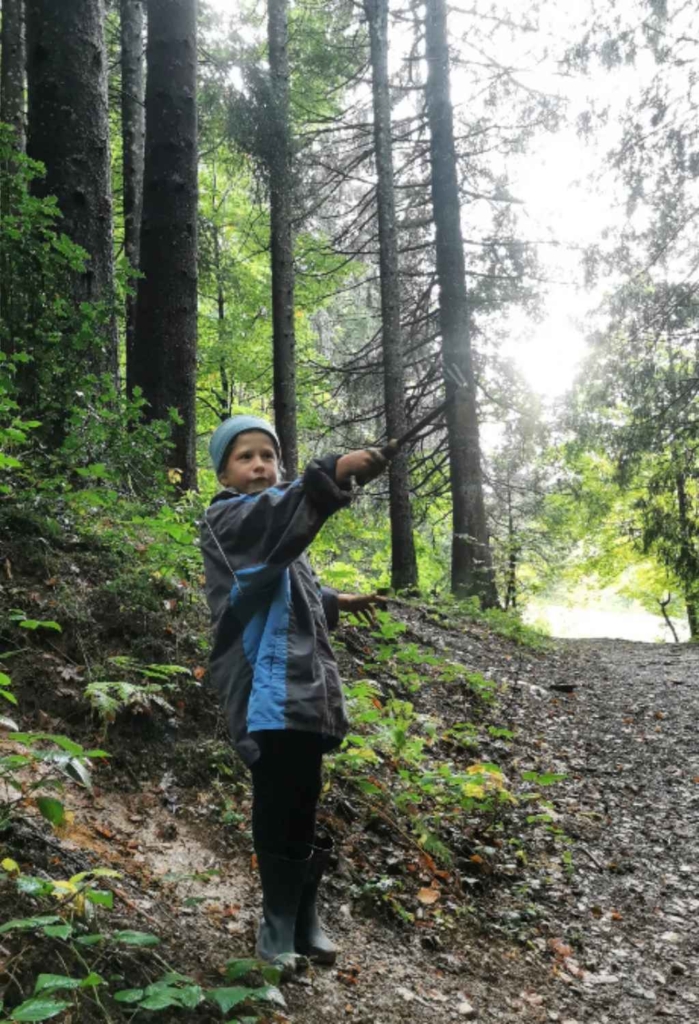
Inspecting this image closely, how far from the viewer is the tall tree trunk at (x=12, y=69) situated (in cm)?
1009

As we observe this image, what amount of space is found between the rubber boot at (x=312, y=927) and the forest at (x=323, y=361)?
378mm

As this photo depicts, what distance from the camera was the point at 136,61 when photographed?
12.8 meters

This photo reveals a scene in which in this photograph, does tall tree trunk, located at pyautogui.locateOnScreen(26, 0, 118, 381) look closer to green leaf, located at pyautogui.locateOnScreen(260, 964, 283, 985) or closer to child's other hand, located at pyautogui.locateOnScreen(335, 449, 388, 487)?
child's other hand, located at pyautogui.locateOnScreen(335, 449, 388, 487)

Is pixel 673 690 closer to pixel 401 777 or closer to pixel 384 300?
pixel 401 777

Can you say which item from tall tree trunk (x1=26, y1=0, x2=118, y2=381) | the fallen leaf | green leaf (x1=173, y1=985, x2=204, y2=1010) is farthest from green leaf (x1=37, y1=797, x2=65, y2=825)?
tall tree trunk (x1=26, y1=0, x2=118, y2=381)

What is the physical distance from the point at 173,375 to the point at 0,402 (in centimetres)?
325

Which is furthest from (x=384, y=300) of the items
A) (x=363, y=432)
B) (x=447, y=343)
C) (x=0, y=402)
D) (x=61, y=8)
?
(x=0, y=402)

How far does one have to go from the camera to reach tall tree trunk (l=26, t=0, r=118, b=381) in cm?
617

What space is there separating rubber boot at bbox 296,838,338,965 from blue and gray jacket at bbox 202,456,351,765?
0.56 meters

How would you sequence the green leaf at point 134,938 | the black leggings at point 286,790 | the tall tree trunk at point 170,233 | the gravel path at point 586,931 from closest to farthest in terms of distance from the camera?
the green leaf at point 134,938
the black leggings at point 286,790
the gravel path at point 586,931
the tall tree trunk at point 170,233

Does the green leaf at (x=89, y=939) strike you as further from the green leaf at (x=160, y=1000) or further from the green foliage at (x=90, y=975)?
the green leaf at (x=160, y=1000)

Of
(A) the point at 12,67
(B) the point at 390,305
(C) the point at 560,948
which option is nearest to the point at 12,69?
(A) the point at 12,67

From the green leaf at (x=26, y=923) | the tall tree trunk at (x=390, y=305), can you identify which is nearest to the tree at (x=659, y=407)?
the tall tree trunk at (x=390, y=305)

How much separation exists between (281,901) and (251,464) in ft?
4.90
